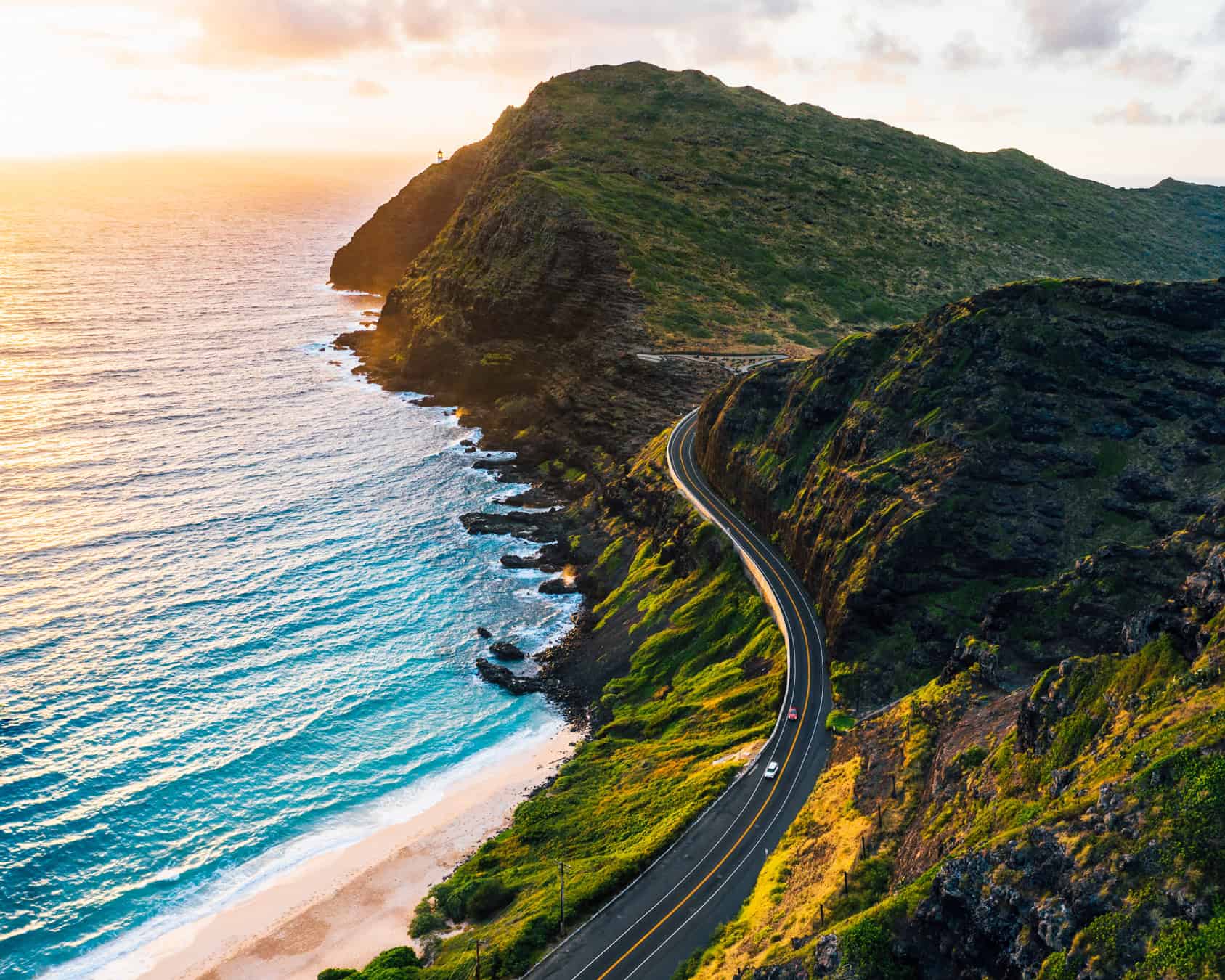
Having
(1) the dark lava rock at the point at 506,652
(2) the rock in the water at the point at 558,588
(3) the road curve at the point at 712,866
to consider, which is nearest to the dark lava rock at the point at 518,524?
(2) the rock in the water at the point at 558,588

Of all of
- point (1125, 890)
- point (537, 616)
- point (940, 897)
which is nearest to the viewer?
point (1125, 890)

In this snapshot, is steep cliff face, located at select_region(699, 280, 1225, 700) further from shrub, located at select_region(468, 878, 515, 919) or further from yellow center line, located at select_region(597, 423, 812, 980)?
shrub, located at select_region(468, 878, 515, 919)

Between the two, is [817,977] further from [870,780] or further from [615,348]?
[615,348]

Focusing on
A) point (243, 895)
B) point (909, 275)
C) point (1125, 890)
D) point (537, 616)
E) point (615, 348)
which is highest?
point (909, 275)

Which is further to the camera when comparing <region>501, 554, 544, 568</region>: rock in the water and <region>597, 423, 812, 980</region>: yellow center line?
<region>501, 554, 544, 568</region>: rock in the water

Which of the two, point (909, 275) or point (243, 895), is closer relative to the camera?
point (243, 895)

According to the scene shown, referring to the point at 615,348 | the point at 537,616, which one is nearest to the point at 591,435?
the point at 615,348

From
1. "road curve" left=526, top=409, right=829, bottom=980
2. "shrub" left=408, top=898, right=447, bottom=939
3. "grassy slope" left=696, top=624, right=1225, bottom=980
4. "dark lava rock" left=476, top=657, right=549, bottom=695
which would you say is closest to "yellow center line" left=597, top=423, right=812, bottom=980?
"road curve" left=526, top=409, right=829, bottom=980
